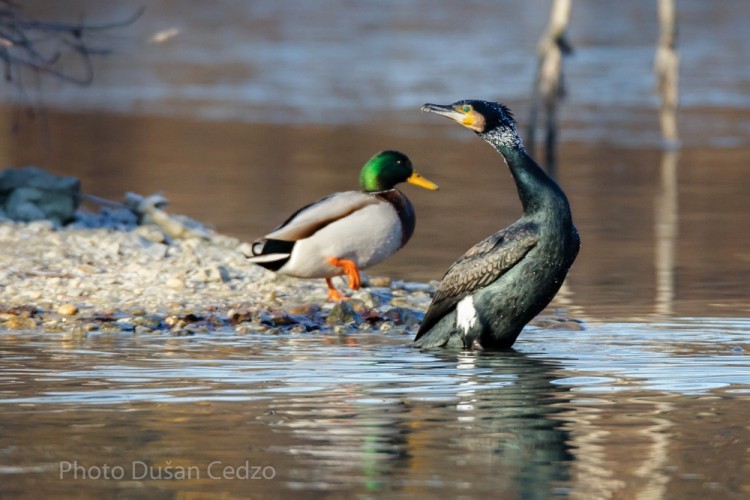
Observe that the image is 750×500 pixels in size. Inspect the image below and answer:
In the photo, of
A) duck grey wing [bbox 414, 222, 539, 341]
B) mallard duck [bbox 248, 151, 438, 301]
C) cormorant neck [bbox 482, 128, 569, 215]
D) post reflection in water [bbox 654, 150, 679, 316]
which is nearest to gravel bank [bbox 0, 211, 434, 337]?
mallard duck [bbox 248, 151, 438, 301]

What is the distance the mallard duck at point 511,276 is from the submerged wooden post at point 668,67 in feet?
48.2

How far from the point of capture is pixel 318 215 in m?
11.4

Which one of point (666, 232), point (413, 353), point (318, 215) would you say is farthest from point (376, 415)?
point (666, 232)

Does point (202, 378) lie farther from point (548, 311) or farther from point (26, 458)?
point (548, 311)

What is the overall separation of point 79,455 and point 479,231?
913 cm

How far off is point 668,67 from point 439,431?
1804cm

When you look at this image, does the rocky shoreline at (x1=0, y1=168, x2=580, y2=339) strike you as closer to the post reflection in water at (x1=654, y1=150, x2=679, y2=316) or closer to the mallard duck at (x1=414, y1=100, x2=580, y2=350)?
the mallard duck at (x1=414, y1=100, x2=580, y2=350)

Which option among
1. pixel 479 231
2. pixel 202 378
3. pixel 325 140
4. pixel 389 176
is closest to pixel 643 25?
pixel 325 140

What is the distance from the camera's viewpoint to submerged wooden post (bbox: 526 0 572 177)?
2306 cm

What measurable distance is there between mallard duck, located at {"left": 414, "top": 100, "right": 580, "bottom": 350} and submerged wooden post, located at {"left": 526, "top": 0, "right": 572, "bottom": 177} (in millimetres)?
12946

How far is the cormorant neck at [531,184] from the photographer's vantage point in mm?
9656

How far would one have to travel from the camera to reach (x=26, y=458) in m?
6.91

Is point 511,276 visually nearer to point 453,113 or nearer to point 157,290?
point 453,113

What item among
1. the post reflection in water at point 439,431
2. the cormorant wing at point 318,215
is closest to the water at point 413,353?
the post reflection in water at point 439,431
